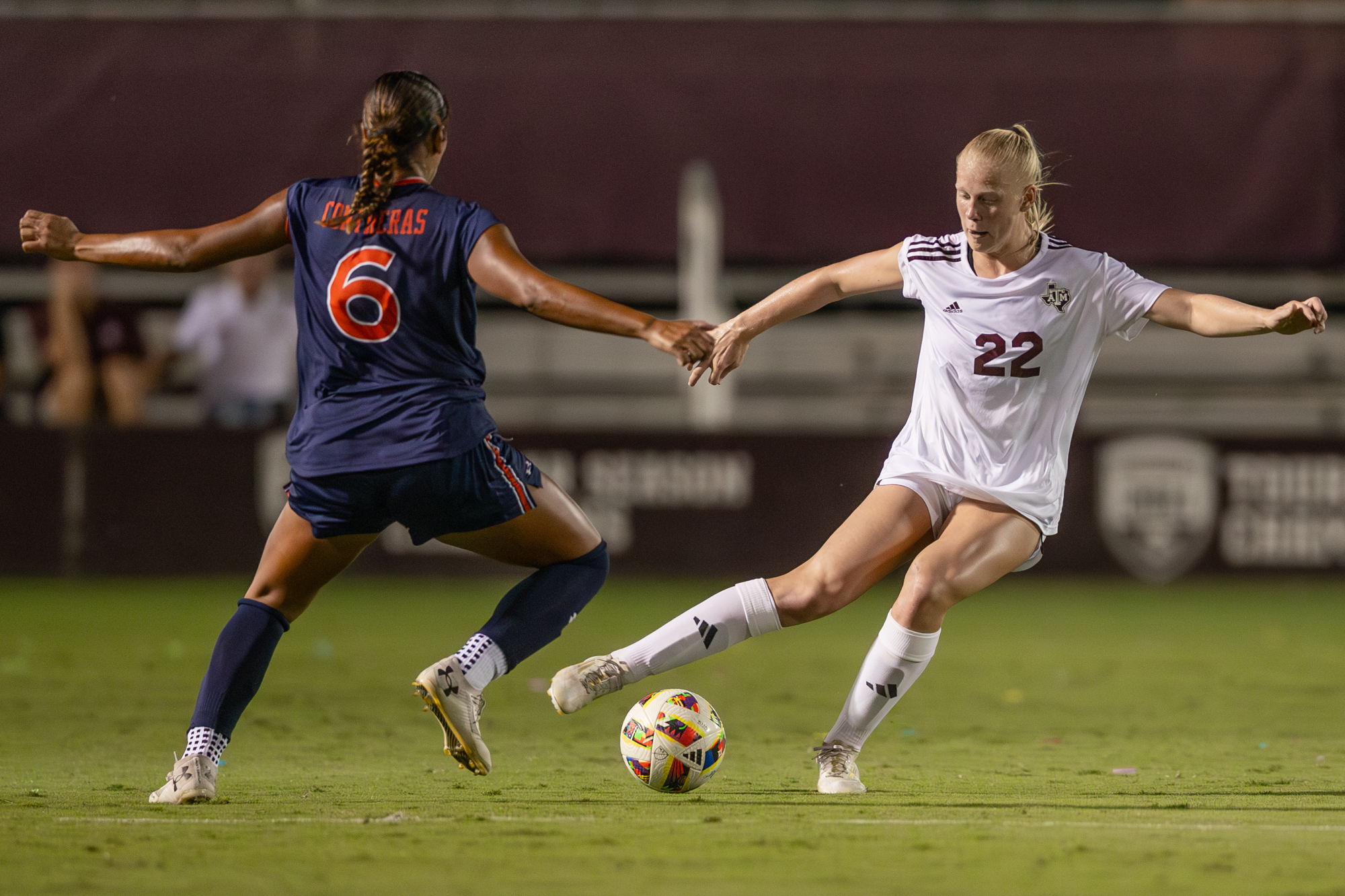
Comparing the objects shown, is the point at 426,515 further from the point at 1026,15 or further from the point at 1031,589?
the point at 1026,15

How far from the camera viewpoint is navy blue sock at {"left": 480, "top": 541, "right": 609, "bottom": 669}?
5391 mm

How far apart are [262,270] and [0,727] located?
21.1 feet

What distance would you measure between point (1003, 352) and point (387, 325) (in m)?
1.91

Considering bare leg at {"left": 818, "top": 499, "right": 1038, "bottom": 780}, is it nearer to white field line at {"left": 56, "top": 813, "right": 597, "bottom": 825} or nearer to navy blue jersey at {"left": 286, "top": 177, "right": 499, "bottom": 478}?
white field line at {"left": 56, "top": 813, "right": 597, "bottom": 825}

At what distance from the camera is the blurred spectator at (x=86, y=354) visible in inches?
518

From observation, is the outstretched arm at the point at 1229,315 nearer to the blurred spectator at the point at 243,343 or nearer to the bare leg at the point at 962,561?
the bare leg at the point at 962,561

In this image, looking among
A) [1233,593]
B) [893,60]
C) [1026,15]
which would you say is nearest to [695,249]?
[893,60]

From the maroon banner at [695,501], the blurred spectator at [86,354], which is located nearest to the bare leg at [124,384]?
the blurred spectator at [86,354]

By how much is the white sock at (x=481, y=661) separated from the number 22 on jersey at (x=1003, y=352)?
1.73m

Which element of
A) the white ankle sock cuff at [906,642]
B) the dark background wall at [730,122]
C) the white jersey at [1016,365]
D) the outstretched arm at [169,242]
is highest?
the dark background wall at [730,122]

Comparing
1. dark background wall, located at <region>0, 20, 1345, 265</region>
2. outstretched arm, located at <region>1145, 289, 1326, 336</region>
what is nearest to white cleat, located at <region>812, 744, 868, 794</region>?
outstretched arm, located at <region>1145, 289, 1326, 336</region>

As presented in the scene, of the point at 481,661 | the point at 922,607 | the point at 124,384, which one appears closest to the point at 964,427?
the point at 922,607

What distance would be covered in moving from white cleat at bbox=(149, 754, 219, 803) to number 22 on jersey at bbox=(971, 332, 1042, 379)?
2.63 meters

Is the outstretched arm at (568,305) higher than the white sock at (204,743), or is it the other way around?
the outstretched arm at (568,305)
